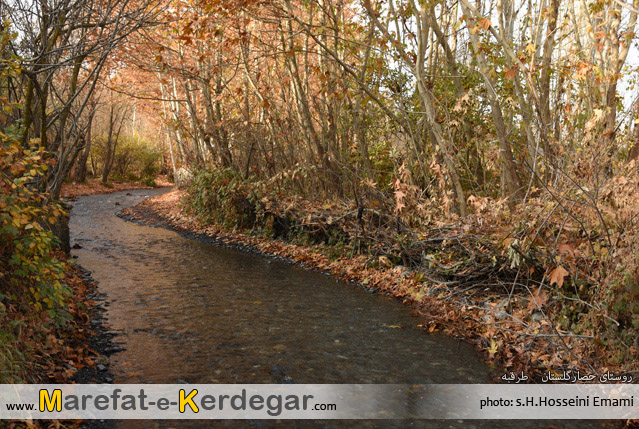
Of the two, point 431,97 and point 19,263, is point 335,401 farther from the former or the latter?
point 431,97

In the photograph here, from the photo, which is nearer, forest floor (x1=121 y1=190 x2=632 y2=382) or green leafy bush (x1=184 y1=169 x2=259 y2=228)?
forest floor (x1=121 y1=190 x2=632 y2=382)

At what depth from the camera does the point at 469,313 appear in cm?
688

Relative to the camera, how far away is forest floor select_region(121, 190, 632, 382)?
530cm

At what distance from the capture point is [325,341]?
6145 millimetres

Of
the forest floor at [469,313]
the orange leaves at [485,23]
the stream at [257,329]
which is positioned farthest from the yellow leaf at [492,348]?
the orange leaves at [485,23]

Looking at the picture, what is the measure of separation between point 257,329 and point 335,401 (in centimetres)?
208

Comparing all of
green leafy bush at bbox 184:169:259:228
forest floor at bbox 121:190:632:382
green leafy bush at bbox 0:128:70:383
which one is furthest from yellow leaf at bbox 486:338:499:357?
green leafy bush at bbox 184:169:259:228

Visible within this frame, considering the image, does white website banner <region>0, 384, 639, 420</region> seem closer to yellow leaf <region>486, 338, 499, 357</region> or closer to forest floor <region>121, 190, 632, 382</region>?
forest floor <region>121, 190, 632, 382</region>

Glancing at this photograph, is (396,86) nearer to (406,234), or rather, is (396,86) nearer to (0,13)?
(406,234)

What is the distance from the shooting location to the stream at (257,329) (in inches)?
205

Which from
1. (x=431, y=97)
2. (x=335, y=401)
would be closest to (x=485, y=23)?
(x=431, y=97)

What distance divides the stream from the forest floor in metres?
0.27

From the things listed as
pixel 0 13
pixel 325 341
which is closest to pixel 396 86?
pixel 325 341

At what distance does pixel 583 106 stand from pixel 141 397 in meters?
7.84
